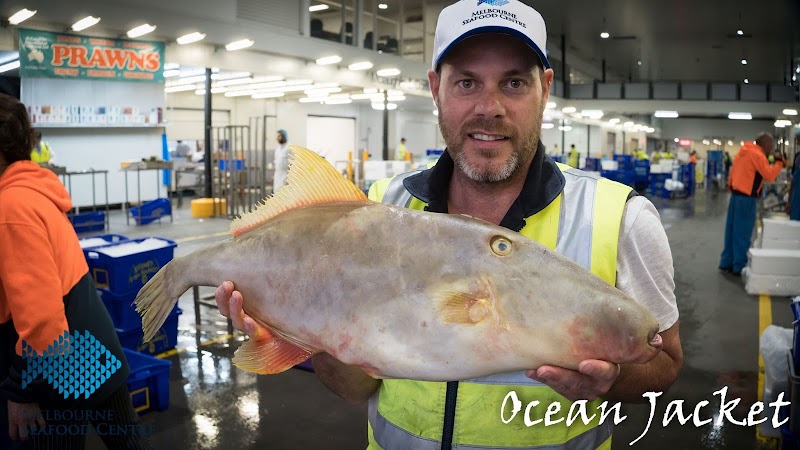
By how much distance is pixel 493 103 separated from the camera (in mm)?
1521

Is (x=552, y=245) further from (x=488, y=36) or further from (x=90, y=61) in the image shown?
(x=90, y=61)

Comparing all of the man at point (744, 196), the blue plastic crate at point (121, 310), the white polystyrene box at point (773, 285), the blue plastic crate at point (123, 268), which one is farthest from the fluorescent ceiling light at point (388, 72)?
the blue plastic crate at point (121, 310)

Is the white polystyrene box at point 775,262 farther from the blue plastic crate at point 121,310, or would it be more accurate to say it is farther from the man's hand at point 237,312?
the man's hand at point 237,312

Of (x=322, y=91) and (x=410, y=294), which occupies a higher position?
(x=322, y=91)

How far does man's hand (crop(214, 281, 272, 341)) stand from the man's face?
0.63 metres

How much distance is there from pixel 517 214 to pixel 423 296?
536 millimetres

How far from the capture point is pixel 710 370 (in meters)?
5.56

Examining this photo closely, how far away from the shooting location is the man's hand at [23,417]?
8.48 ft

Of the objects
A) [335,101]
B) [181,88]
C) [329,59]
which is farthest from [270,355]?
[335,101]

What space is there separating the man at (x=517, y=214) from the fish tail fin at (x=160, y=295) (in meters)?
0.40

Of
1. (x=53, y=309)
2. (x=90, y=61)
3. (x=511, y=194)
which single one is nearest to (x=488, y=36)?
(x=511, y=194)

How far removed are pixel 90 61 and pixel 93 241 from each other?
821 centimetres

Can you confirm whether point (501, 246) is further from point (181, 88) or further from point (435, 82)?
point (181, 88)

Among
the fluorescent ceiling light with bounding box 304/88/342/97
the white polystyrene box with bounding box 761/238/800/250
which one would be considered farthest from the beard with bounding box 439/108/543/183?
A: the fluorescent ceiling light with bounding box 304/88/342/97
